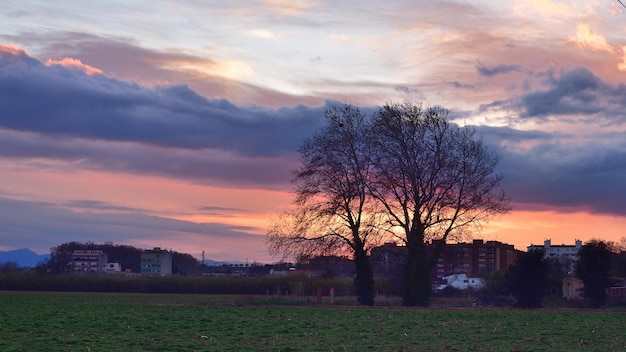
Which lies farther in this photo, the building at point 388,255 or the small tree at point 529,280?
the building at point 388,255

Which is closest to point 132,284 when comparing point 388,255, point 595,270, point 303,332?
point 388,255

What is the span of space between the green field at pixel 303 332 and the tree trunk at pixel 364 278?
16.6 meters

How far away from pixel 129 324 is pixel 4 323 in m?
5.31

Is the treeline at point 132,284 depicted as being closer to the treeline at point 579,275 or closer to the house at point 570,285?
the house at point 570,285

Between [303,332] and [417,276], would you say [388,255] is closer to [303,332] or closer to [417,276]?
[417,276]

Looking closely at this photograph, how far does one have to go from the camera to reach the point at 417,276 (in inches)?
2421

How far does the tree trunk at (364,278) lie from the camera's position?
62.1 metres

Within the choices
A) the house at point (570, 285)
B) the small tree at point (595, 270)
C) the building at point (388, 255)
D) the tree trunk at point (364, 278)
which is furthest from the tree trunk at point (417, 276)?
the house at point (570, 285)

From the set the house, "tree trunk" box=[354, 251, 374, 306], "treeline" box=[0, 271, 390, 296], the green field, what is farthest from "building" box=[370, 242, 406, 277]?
"treeline" box=[0, 271, 390, 296]

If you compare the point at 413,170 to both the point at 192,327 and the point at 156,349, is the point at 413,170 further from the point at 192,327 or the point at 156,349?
the point at 156,349

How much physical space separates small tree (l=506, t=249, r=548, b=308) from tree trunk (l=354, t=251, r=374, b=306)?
10.2 metres

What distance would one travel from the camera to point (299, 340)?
1150 inches

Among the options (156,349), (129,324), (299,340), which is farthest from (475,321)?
(156,349)

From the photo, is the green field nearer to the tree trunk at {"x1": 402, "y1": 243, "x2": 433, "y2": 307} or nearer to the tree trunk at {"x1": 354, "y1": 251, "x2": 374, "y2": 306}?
the tree trunk at {"x1": 402, "y1": 243, "x2": 433, "y2": 307}
